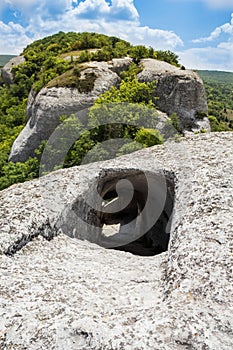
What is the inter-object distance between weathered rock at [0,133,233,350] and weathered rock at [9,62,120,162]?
25.2 metres

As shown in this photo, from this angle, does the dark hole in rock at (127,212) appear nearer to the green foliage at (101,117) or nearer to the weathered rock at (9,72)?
the green foliage at (101,117)

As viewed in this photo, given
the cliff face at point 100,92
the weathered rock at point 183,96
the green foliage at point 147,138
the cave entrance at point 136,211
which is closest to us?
the cave entrance at point 136,211

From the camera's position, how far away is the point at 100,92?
38.2 metres

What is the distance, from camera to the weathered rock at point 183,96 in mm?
38156

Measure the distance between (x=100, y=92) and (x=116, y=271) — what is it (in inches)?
1234

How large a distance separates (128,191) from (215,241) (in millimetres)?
14602

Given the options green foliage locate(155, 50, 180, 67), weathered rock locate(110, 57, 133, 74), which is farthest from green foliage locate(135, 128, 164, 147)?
green foliage locate(155, 50, 180, 67)

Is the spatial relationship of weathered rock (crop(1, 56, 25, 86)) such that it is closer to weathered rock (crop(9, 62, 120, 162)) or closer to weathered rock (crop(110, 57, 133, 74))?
weathered rock (crop(110, 57, 133, 74))

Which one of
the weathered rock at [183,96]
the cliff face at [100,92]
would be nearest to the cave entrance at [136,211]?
the cliff face at [100,92]

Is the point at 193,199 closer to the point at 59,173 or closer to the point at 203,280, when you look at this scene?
the point at 203,280

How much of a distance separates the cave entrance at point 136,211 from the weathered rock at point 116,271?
1617 millimetres

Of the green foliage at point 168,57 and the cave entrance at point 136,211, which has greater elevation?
the green foliage at point 168,57

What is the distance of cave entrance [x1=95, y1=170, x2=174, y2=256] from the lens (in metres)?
15.1

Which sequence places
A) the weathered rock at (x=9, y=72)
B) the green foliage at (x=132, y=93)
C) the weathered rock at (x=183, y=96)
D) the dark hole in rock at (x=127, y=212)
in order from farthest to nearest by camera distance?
the weathered rock at (x=9, y=72)
the weathered rock at (x=183, y=96)
the green foliage at (x=132, y=93)
the dark hole in rock at (x=127, y=212)
